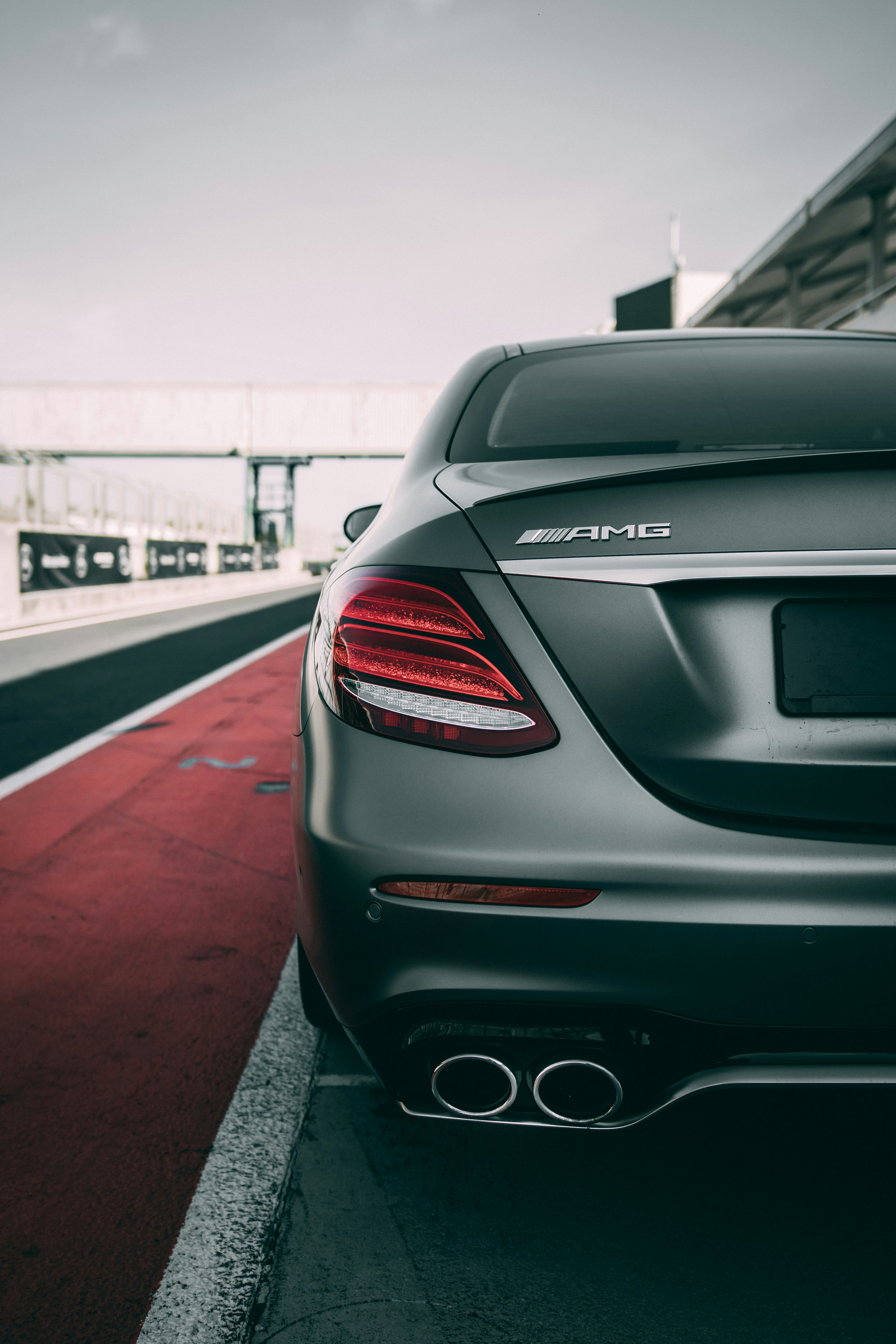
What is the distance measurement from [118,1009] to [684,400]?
219 cm

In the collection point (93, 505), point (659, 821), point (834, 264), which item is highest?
point (834, 264)

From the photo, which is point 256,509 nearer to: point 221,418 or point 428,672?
point 221,418

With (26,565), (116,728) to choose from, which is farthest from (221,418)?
(116,728)

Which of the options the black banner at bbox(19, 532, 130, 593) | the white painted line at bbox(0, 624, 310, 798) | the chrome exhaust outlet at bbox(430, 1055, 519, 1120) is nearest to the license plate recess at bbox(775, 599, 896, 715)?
the chrome exhaust outlet at bbox(430, 1055, 519, 1120)

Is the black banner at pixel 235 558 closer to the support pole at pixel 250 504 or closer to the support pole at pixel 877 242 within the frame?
the support pole at pixel 250 504

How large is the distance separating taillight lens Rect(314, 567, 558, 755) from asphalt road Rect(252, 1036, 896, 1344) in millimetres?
655

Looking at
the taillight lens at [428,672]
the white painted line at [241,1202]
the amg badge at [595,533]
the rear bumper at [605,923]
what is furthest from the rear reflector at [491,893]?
the white painted line at [241,1202]

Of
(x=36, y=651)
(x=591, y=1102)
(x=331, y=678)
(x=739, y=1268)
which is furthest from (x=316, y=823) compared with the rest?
(x=36, y=651)

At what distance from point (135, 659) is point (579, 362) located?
9.06 m

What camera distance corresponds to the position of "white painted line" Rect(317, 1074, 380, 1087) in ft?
7.64

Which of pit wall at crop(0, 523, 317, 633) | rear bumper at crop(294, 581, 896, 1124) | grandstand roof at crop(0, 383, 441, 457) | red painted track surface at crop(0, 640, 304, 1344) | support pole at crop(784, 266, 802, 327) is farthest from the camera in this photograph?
grandstand roof at crop(0, 383, 441, 457)

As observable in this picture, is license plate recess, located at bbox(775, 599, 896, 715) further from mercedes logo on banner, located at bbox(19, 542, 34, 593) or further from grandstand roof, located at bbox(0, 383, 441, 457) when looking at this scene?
grandstand roof, located at bbox(0, 383, 441, 457)

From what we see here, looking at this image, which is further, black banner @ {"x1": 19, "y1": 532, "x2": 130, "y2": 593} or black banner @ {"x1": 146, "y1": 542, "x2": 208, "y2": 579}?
black banner @ {"x1": 146, "y1": 542, "x2": 208, "y2": 579}

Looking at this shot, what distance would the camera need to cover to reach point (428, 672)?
158cm
